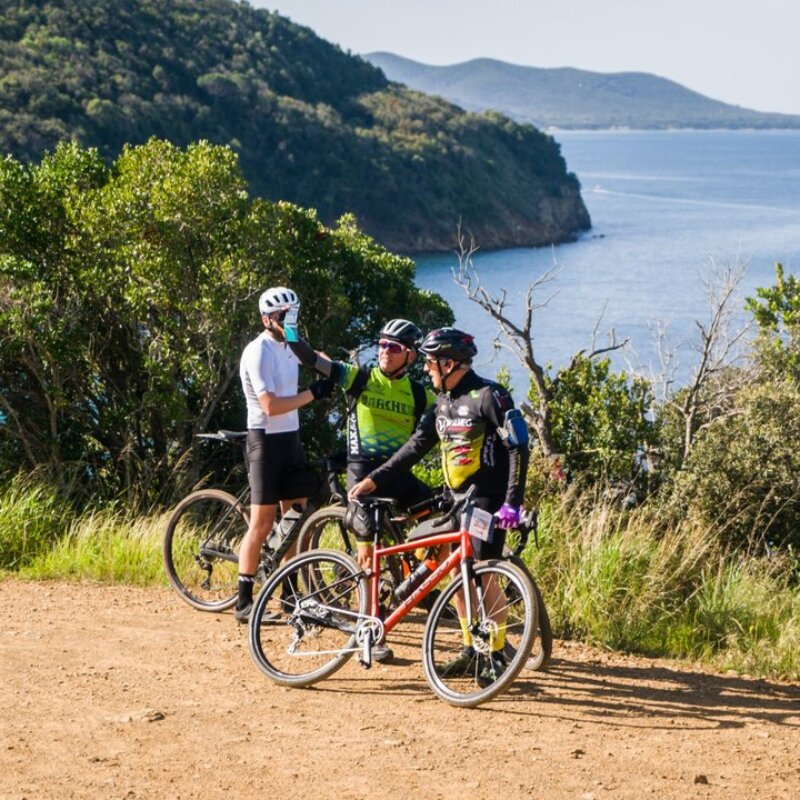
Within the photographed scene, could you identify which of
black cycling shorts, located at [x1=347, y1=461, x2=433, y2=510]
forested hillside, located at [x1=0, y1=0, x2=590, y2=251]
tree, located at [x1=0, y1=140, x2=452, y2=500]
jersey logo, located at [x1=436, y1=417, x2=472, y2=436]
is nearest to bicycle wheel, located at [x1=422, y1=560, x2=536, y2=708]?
jersey logo, located at [x1=436, y1=417, x2=472, y2=436]

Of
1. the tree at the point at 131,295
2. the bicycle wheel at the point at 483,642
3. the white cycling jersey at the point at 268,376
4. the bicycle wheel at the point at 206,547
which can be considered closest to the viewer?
the bicycle wheel at the point at 483,642

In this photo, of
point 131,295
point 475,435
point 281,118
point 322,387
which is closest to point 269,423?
point 322,387

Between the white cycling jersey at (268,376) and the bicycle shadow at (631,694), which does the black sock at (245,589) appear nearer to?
the white cycling jersey at (268,376)

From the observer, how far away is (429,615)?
18.5 ft

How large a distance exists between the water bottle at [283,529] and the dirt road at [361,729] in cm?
56

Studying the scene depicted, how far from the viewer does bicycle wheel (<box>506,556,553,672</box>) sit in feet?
18.4

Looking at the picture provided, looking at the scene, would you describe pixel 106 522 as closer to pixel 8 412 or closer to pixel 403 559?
pixel 403 559

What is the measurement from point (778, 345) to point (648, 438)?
4.29 meters

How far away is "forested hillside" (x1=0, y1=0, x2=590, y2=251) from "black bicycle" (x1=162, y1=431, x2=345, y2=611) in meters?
61.2

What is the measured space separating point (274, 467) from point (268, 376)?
52cm

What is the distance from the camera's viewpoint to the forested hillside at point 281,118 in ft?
243

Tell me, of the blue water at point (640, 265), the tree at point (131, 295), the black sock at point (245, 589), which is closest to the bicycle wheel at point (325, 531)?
the black sock at point (245, 589)

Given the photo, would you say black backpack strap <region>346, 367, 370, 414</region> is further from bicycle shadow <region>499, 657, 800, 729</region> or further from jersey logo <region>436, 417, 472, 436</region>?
bicycle shadow <region>499, 657, 800, 729</region>

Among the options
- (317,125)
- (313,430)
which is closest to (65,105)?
(317,125)
